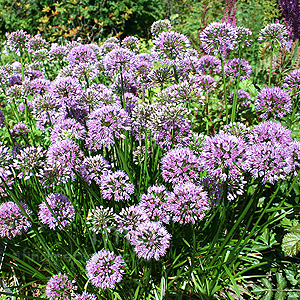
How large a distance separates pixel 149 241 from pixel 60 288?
2.97ft

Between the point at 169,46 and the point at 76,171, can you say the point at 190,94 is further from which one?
the point at 76,171

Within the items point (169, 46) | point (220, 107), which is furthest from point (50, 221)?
point (220, 107)

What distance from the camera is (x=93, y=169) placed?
2414 mm

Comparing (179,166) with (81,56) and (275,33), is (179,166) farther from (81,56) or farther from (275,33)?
(275,33)

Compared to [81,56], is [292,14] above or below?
Result: above

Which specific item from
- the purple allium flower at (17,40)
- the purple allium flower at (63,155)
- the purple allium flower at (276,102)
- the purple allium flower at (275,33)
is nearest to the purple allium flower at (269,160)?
the purple allium flower at (276,102)

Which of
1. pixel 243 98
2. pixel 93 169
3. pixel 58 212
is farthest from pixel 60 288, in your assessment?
pixel 243 98

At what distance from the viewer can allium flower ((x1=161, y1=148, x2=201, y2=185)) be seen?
2123 mm

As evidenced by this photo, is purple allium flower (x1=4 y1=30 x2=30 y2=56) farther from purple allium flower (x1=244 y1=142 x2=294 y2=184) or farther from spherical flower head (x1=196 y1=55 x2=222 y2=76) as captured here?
purple allium flower (x1=244 y1=142 x2=294 y2=184)

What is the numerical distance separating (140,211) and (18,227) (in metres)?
1.09

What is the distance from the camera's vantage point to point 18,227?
2340 mm

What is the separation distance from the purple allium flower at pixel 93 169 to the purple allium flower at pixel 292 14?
13.3 ft

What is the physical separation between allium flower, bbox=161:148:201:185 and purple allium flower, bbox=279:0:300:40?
3.71 metres

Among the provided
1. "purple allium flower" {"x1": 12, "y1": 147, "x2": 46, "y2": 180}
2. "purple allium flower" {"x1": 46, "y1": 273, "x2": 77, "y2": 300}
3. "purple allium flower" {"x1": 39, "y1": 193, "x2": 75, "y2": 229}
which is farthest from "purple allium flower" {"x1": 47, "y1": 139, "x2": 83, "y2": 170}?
"purple allium flower" {"x1": 46, "y1": 273, "x2": 77, "y2": 300}
